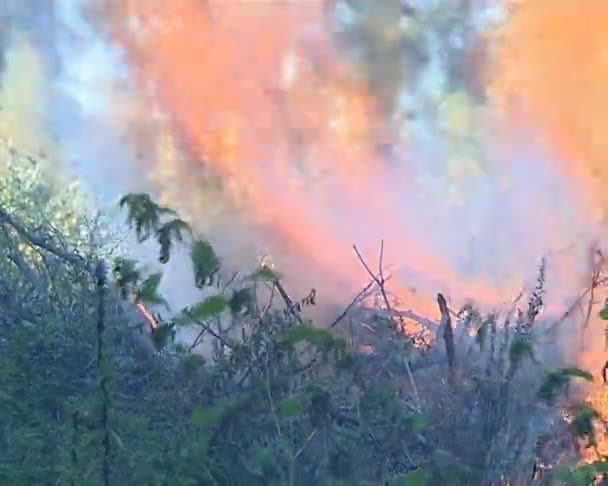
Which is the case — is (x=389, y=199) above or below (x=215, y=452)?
above

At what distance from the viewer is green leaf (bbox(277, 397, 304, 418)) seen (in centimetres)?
330

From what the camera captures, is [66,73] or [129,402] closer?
[129,402]

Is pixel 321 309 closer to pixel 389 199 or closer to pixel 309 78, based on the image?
pixel 389 199

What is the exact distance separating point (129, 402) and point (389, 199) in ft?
5.51

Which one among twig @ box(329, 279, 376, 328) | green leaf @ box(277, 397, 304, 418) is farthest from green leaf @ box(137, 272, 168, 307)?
twig @ box(329, 279, 376, 328)

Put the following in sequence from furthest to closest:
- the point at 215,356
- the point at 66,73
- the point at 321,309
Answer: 1. the point at 66,73
2. the point at 321,309
3. the point at 215,356

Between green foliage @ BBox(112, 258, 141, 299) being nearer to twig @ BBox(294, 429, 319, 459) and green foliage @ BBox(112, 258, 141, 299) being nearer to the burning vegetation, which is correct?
the burning vegetation

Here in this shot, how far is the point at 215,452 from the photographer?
12.3 ft

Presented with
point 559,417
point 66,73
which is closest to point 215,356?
point 559,417

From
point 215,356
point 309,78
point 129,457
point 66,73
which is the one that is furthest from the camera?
point 66,73

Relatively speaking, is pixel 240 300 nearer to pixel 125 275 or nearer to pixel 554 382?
pixel 125 275

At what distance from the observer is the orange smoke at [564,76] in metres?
4.95

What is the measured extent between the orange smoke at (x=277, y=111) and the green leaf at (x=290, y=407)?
1713 mm

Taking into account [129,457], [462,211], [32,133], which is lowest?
[129,457]
